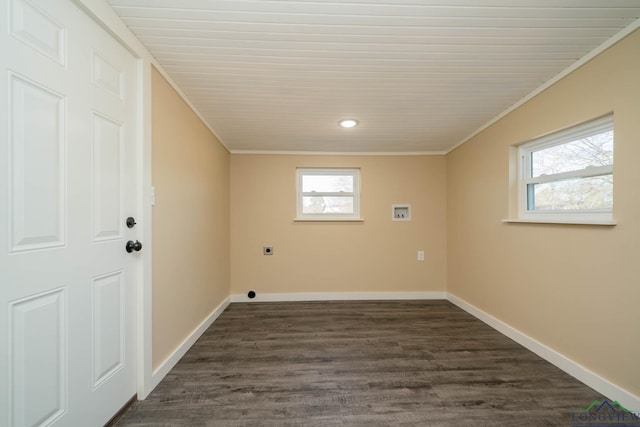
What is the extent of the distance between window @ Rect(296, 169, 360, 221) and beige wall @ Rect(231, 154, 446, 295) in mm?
114

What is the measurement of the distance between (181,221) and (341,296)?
232 centimetres

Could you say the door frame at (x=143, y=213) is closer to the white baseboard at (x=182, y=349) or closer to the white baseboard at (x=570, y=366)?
the white baseboard at (x=182, y=349)

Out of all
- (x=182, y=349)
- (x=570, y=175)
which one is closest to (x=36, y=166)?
(x=182, y=349)

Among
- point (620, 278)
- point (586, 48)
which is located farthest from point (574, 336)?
point (586, 48)

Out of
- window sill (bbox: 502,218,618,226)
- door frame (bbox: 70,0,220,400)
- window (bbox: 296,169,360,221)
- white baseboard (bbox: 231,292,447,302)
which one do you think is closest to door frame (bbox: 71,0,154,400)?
door frame (bbox: 70,0,220,400)

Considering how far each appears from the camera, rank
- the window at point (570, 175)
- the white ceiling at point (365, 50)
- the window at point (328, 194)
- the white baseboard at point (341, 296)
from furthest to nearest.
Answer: the window at point (328, 194)
the white baseboard at point (341, 296)
the window at point (570, 175)
the white ceiling at point (365, 50)

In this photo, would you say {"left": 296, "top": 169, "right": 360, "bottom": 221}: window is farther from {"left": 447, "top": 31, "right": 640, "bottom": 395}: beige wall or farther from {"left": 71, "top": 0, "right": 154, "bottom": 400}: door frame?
{"left": 71, "top": 0, "right": 154, "bottom": 400}: door frame

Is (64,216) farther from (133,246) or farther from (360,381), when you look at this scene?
(360,381)

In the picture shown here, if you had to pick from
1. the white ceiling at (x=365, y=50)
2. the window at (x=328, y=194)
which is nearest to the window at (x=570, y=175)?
the white ceiling at (x=365, y=50)

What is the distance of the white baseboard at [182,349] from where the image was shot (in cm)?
166

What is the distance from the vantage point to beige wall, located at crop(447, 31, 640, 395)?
141 centimetres

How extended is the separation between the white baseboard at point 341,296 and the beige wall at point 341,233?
63 millimetres

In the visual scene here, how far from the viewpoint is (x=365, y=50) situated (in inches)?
59.6

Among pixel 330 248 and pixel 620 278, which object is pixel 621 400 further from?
pixel 330 248
